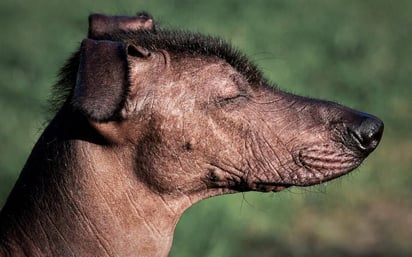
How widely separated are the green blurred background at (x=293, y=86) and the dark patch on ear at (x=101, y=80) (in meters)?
4.36

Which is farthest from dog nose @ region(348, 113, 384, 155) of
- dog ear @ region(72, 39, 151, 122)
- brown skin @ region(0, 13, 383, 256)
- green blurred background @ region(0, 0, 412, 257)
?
green blurred background @ region(0, 0, 412, 257)

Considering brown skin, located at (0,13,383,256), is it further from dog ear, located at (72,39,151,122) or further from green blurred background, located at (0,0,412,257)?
green blurred background, located at (0,0,412,257)

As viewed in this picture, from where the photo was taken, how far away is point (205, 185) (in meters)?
5.73

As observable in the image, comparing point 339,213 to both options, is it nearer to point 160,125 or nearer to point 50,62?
point 50,62

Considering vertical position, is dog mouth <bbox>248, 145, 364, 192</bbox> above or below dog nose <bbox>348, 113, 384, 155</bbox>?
below

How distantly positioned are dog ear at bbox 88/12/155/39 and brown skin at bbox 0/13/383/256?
434 millimetres

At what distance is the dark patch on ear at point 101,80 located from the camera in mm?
5223

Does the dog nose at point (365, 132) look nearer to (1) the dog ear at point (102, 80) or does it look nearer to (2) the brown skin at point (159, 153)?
(2) the brown skin at point (159, 153)

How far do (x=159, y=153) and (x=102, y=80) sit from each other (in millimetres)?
474

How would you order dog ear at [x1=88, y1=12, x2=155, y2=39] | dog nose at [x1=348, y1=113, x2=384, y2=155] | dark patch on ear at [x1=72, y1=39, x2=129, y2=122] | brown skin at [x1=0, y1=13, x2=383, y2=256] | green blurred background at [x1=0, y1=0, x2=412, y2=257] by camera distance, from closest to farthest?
dark patch on ear at [x1=72, y1=39, x2=129, y2=122], brown skin at [x1=0, y1=13, x2=383, y2=256], dog nose at [x1=348, y1=113, x2=384, y2=155], dog ear at [x1=88, y1=12, x2=155, y2=39], green blurred background at [x1=0, y1=0, x2=412, y2=257]

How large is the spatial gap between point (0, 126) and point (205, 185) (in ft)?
21.8

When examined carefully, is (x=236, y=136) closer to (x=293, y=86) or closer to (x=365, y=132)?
(x=365, y=132)

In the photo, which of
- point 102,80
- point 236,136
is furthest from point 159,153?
point 102,80

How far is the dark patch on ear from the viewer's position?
5.22 m
